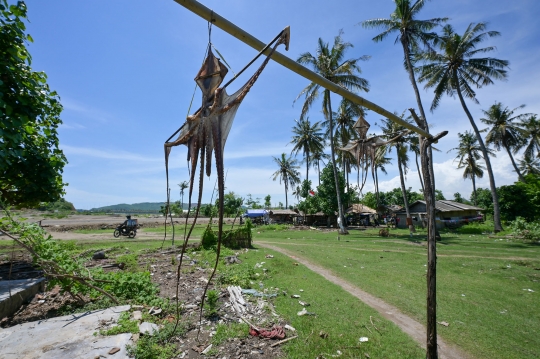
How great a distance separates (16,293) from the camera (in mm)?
Result: 5613

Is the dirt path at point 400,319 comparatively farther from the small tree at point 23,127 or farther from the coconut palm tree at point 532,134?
the coconut palm tree at point 532,134

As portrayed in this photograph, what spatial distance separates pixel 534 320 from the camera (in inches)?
225

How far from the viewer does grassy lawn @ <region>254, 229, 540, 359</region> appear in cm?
488

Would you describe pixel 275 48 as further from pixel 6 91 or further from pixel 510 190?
pixel 510 190

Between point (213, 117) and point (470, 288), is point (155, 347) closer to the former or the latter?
point (213, 117)

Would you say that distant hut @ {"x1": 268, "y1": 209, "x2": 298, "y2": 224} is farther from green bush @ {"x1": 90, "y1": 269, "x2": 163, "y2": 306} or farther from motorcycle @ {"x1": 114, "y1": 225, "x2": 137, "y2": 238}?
green bush @ {"x1": 90, "y1": 269, "x2": 163, "y2": 306}

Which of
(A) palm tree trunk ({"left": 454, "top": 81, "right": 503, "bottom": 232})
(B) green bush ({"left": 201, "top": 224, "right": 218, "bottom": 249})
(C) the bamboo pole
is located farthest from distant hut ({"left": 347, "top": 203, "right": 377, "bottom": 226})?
(C) the bamboo pole

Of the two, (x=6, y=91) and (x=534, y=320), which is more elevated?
(x=6, y=91)

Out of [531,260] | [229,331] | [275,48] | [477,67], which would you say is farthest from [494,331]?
[477,67]

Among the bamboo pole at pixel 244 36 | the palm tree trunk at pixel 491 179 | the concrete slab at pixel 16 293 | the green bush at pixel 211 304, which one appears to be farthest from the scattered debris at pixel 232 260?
the palm tree trunk at pixel 491 179

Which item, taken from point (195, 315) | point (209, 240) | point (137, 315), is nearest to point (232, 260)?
point (209, 240)

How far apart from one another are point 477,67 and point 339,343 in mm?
26619

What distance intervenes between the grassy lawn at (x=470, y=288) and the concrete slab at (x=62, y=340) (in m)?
5.97

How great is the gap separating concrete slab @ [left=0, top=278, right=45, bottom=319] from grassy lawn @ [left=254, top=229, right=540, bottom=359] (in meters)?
8.48
